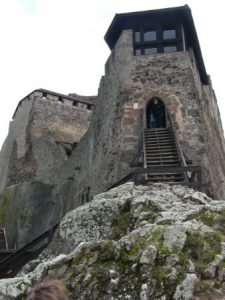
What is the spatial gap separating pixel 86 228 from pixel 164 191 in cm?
184

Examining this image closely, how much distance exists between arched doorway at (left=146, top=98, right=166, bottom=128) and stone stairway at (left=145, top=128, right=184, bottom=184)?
1.93 ft

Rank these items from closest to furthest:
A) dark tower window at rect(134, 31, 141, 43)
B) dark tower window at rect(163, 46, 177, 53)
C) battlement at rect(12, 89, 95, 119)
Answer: dark tower window at rect(163, 46, 177, 53), dark tower window at rect(134, 31, 141, 43), battlement at rect(12, 89, 95, 119)

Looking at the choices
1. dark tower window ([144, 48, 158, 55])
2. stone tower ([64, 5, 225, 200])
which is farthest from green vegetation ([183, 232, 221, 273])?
dark tower window ([144, 48, 158, 55])

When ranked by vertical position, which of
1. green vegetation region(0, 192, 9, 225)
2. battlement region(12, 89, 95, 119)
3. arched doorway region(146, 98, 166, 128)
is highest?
battlement region(12, 89, 95, 119)

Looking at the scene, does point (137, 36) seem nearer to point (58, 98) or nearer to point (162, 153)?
point (162, 153)

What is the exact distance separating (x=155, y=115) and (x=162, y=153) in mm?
2135

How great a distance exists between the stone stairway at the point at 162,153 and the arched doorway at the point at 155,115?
0.59 m

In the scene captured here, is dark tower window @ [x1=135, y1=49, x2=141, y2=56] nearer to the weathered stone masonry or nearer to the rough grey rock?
the weathered stone masonry

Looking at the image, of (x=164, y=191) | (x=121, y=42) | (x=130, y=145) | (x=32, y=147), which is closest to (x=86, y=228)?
(x=164, y=191)

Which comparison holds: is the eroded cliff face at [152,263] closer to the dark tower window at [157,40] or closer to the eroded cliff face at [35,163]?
the dark tower window at [157,40]

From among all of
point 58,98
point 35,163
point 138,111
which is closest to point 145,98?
point 138,111

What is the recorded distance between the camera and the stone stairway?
11.3m

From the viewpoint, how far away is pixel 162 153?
40.6ft

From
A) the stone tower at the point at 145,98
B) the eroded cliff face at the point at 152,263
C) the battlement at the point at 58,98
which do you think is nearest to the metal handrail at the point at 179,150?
the stone tower at the point at 145,98
